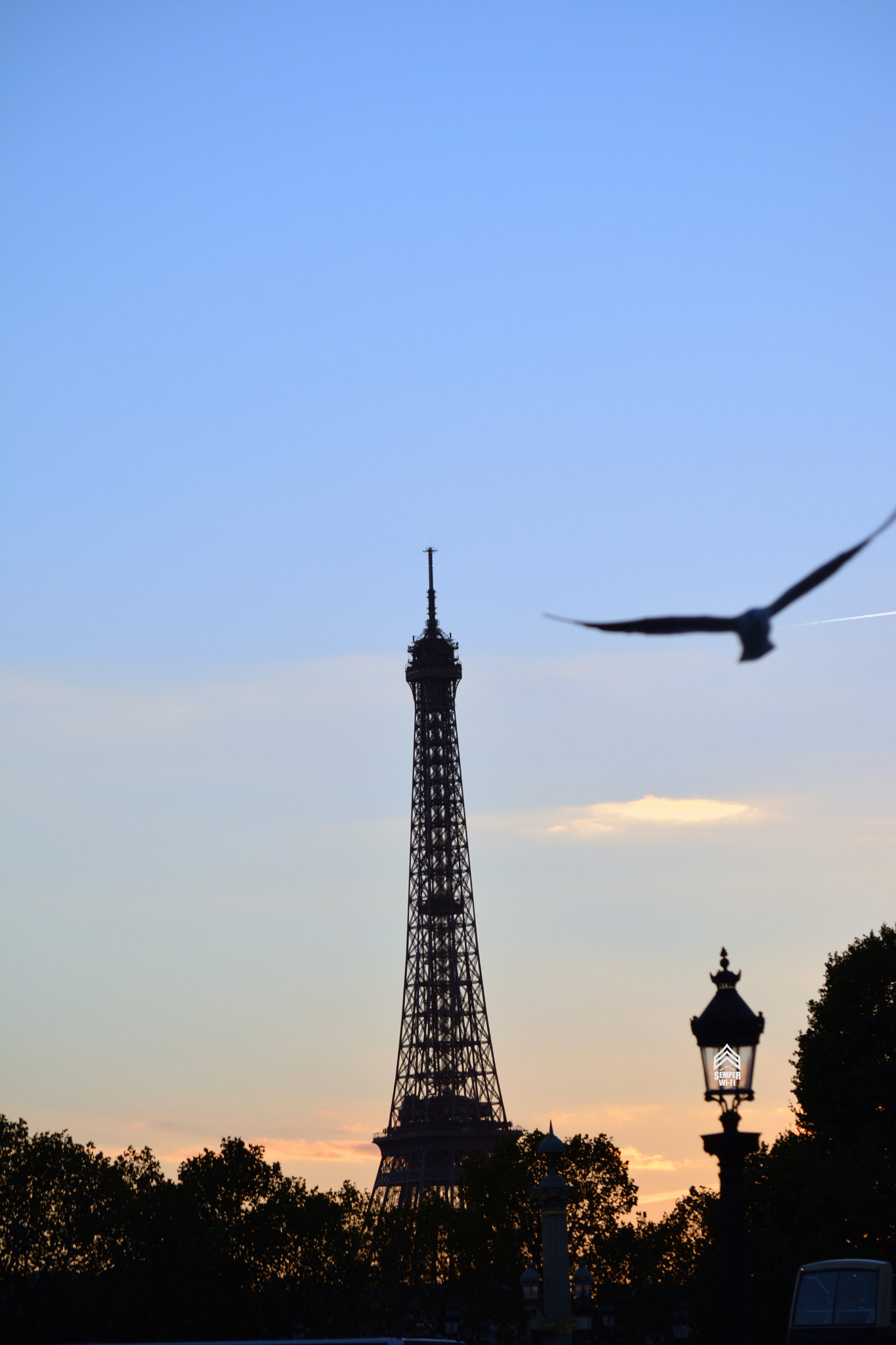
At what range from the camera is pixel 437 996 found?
108562 mm

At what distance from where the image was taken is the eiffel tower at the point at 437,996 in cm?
9969

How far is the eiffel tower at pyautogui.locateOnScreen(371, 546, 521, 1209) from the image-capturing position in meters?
99.7

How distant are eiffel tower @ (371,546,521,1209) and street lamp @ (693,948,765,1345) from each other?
77.3 m

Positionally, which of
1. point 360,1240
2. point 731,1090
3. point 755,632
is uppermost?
point 755,632

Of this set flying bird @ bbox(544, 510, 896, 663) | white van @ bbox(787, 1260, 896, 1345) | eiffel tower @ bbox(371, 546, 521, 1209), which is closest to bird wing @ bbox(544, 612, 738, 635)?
flying bird @ bbox(544, 510, 896, 663)

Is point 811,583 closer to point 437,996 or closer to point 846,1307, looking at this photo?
point 846,1307

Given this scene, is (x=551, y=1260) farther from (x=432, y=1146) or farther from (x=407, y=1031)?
(x=407, y=1031)

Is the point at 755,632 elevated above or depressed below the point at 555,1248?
above

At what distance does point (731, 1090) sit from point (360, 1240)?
171 ft

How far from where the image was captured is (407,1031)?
354 feet

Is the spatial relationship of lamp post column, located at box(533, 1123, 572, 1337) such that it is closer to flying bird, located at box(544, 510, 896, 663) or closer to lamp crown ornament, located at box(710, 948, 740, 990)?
lamp crown ornament, located at box(710, 948, 740, 990)

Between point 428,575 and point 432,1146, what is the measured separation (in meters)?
43.5

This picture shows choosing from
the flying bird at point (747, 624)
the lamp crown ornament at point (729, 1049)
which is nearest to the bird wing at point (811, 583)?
the flying bird at point (747, 624)

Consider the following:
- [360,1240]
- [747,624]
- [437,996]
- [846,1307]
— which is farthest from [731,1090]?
[437,996]
